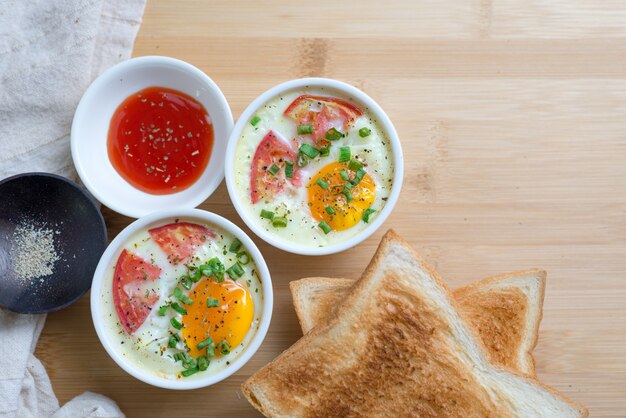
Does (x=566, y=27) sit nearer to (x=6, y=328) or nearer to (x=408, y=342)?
(x=408, y=342)

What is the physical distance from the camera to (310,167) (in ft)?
9.21

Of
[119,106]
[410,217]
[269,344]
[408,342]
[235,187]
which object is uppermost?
[119,106]

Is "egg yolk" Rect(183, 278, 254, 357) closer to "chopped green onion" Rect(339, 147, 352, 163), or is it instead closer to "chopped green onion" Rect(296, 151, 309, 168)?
"chopped green onion" Rect(296, 151, 309, 168)

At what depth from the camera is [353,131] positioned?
2812 mm

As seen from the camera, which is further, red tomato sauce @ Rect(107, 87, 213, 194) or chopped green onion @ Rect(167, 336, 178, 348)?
red tomato sauce @ Rect(107, 87, 213, 194)

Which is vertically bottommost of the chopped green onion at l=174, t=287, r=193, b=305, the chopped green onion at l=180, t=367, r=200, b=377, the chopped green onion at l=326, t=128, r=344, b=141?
the chopped green onion at l=180, t=367, r=200, b=377

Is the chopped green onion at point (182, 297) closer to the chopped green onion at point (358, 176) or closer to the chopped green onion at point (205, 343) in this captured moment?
the chopped green onion at point (205, 343)

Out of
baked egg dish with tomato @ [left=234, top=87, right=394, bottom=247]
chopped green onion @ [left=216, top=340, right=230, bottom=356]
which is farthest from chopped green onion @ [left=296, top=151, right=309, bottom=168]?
chopped green onion @ [left=216, top=340, right=230, bottom=356]

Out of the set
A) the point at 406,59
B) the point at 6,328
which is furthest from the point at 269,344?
the point at 406,59

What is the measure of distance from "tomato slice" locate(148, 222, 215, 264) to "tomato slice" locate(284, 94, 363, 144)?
0.58m

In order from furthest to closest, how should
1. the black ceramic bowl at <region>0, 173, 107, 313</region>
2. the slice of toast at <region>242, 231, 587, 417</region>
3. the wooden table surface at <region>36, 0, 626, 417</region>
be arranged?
the wooden table surface at <region>36, 0, 626, 417</region>, the black ceramic bowl at <region>0, 173, 107, 313</region>, the slice of toast at <region>242, 231, 587, 417</region>

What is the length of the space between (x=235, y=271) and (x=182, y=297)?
0.74 feet

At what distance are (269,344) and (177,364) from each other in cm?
41

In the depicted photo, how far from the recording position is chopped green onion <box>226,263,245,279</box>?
2736 millimetres
